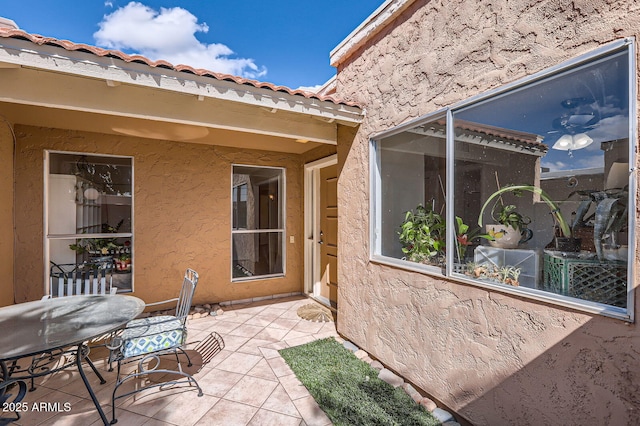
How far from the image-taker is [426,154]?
2.81m

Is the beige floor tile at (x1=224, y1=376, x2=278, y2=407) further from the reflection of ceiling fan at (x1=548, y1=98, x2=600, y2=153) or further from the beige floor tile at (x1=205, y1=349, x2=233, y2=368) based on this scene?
the reflection of ceiling fan at (x1=548, y1=98, x2=600, y2=153)

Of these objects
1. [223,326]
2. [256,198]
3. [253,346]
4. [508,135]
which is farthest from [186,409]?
[256,198]

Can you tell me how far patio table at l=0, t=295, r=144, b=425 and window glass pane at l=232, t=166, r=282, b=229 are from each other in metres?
2.60

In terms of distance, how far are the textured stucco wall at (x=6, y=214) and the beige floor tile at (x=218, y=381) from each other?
2855 mm

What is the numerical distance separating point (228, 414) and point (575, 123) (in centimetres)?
320

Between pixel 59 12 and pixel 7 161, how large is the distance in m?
4.24

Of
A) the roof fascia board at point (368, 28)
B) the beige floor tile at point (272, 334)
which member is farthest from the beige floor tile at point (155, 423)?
the roof fascia board at point (368, 28)

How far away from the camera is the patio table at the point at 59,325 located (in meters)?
1.93

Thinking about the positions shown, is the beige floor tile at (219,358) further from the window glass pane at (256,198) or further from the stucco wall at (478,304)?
the window glass pane at (256,198)

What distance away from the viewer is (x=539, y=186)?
190cm

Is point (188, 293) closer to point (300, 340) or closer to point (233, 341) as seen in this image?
point (233, 341)

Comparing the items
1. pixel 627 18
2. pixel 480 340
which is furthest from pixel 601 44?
pixel 480 340

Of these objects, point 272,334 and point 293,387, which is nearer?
point 293,387

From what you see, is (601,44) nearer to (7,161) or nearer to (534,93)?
(534,93)
